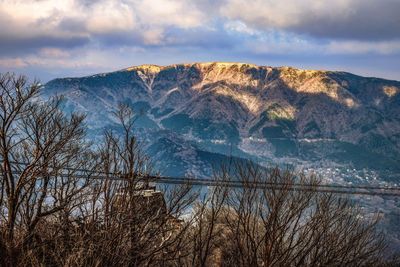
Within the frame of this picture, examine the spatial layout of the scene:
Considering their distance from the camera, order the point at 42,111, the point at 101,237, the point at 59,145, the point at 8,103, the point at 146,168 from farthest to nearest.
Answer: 1. the point at 146,168
2. the point at 42,111
3. the point at 59,145
4. the point at 8,103
5. the point at 101,237

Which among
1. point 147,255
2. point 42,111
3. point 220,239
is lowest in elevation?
point 220,239

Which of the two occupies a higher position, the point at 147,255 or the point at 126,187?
the point at 126,187

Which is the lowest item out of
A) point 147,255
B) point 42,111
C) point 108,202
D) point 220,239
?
point 220,239

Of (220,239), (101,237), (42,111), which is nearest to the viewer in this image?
(101,237)

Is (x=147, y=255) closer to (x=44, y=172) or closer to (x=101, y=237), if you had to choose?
(x=101, y=237)

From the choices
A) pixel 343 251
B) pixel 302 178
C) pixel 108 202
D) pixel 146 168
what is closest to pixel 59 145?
pixel 108 202

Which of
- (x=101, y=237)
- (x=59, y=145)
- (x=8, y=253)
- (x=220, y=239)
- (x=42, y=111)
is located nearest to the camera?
(x=8, y=253)

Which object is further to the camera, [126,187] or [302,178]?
[302,178]

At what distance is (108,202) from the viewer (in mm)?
24531

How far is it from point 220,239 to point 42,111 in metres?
16.7

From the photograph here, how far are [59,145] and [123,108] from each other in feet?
14.9

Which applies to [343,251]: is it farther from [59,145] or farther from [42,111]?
[42,111]

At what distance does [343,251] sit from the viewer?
29391 millimetres

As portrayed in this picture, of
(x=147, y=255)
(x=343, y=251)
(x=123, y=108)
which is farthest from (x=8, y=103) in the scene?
(x=343, y=251)
